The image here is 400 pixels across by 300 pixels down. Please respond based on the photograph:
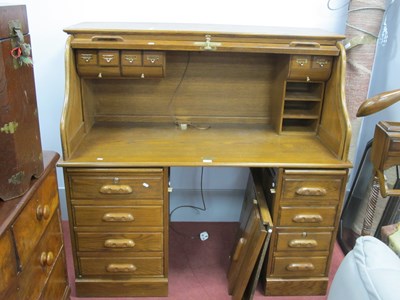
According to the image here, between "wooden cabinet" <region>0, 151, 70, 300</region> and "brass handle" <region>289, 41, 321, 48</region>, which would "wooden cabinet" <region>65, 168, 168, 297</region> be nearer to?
"wooden cabinet" <region>0, 151, 70, 300</region>

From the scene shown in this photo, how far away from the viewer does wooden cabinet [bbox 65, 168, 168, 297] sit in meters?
1.58

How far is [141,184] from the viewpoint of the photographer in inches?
62.6

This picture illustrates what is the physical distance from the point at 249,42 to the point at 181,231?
1.20 meters

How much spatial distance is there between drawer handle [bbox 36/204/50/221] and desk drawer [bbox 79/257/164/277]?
580 millimetres

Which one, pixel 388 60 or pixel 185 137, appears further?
pixel 388 60

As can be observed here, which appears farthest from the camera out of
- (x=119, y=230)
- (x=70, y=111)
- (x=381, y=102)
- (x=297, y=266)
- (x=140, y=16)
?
(x=140, y=16)

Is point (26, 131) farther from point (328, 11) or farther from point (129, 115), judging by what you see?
point (328, 11)

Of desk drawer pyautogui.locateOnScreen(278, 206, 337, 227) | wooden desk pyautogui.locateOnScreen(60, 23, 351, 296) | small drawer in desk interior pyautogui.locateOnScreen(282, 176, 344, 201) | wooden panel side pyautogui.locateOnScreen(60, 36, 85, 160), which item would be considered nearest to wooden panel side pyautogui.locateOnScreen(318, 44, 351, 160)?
wooden desk pyautogui.locateOnScreen(60, 23, 351, 296)

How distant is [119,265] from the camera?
5.75 ft

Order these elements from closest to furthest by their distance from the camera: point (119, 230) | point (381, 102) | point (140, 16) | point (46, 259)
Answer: point (46, 259)
point (381, 102)
point (119, 230)
point (140, 16)

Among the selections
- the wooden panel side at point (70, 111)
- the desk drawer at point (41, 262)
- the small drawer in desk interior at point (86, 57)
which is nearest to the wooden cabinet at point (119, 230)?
the wooden panel side at point (70, 111)

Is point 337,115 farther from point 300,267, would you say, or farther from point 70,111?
point 70,111

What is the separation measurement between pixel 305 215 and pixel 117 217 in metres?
0.81

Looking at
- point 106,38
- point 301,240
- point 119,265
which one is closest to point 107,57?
point 106,38
